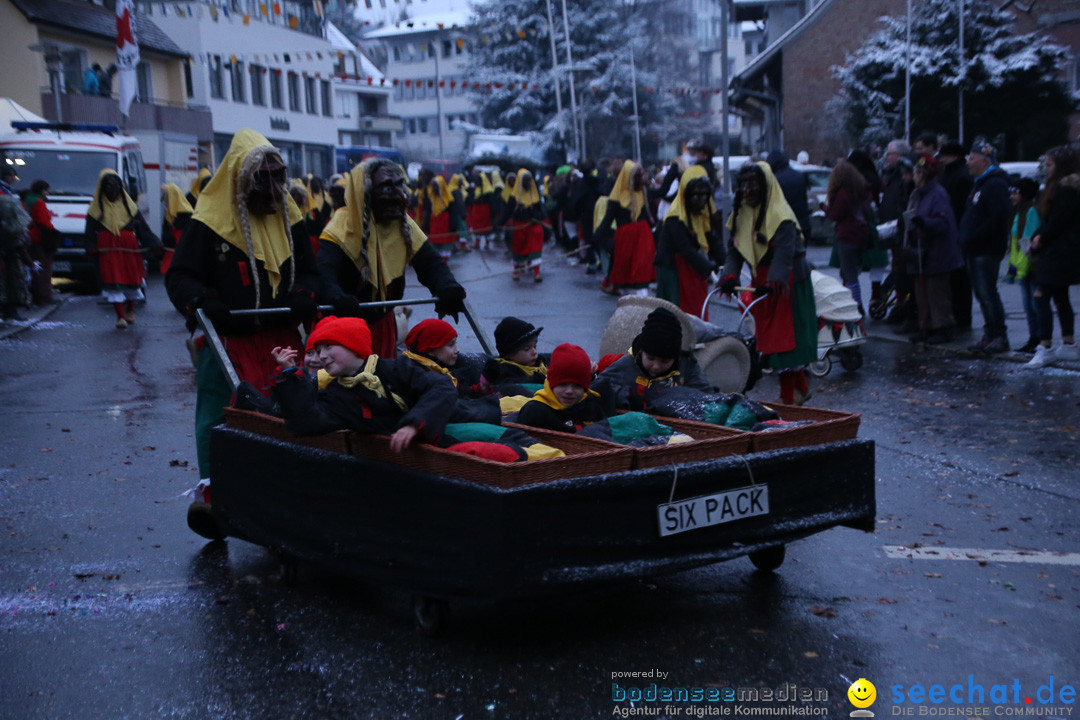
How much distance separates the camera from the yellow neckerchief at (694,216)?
10.1 meters

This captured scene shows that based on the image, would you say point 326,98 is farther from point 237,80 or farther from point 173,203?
point 173,203

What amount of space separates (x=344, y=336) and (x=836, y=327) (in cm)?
699

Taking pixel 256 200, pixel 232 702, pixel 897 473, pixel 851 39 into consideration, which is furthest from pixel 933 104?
pixel 232 702

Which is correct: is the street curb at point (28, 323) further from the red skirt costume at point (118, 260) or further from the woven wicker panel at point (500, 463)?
the woven wicker panel at point (500, 463)

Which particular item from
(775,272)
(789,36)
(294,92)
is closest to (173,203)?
(775,272)

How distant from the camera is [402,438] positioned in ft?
13.8

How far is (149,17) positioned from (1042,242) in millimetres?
42548

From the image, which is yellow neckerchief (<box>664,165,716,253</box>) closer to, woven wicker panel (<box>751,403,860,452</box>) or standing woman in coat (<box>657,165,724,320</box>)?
standing woman in coat (<box>657,165,724,320</box>)

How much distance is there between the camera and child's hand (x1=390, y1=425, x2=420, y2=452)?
419 centimetres

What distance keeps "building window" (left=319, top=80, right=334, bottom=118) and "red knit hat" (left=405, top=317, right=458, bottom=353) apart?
57758 mm

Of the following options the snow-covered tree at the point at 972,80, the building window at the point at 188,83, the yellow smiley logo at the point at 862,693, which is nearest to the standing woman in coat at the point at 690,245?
the yellow smiley logo at the point at 862,693

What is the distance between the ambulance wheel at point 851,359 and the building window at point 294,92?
4984 cm

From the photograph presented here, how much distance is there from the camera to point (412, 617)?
4.79 metres

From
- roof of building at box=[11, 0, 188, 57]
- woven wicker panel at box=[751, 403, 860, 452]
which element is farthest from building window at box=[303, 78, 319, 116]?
woven wicker panel at box=[751, 403, 860, 452]
